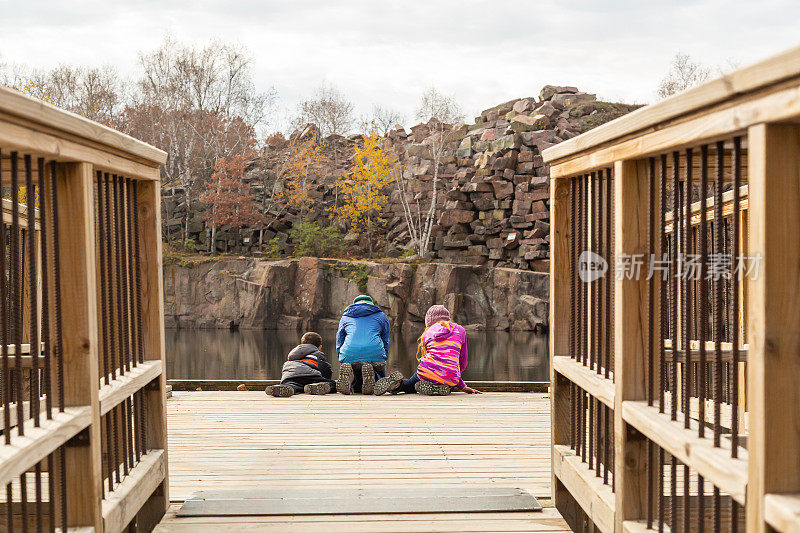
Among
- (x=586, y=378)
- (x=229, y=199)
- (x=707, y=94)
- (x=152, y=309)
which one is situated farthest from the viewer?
(x=229, y=199)

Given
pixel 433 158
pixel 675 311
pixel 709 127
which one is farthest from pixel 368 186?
pixel 709 127

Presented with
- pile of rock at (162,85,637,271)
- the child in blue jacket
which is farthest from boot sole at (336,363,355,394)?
pile of rock at (162,85,637,271)

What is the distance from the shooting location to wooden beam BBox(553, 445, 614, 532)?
9.14 feet

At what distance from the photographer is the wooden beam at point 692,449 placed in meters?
1.82

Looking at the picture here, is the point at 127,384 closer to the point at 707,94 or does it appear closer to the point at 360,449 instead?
the point at 360,449

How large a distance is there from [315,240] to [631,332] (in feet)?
76.9

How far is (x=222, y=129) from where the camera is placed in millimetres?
28188

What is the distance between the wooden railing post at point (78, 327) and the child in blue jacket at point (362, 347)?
14.2ft

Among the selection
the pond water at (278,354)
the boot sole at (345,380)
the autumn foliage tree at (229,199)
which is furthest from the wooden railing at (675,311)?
the autumn foliage tree at (229,199)

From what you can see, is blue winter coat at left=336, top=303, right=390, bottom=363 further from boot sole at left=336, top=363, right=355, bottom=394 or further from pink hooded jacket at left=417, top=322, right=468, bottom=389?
pink hooded jacket at left=417, top=322, right=468, bottom=389

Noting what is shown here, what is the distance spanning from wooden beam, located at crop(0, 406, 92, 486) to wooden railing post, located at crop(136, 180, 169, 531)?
0.98m

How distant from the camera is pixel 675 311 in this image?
2.37 m

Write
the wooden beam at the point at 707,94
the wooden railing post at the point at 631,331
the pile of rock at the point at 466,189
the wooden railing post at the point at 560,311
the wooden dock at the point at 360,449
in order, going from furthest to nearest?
the pile of rock at the point at 466,189 < the wooden railing post at the point at 560,311 < the wooden dock at the point at 360,449 < the wooden railing post at the point at 631,331 < the wooden beam at the point at 707,94

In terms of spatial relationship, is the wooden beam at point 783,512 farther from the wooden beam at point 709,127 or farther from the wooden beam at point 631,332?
the wooden beam at point 631,332
